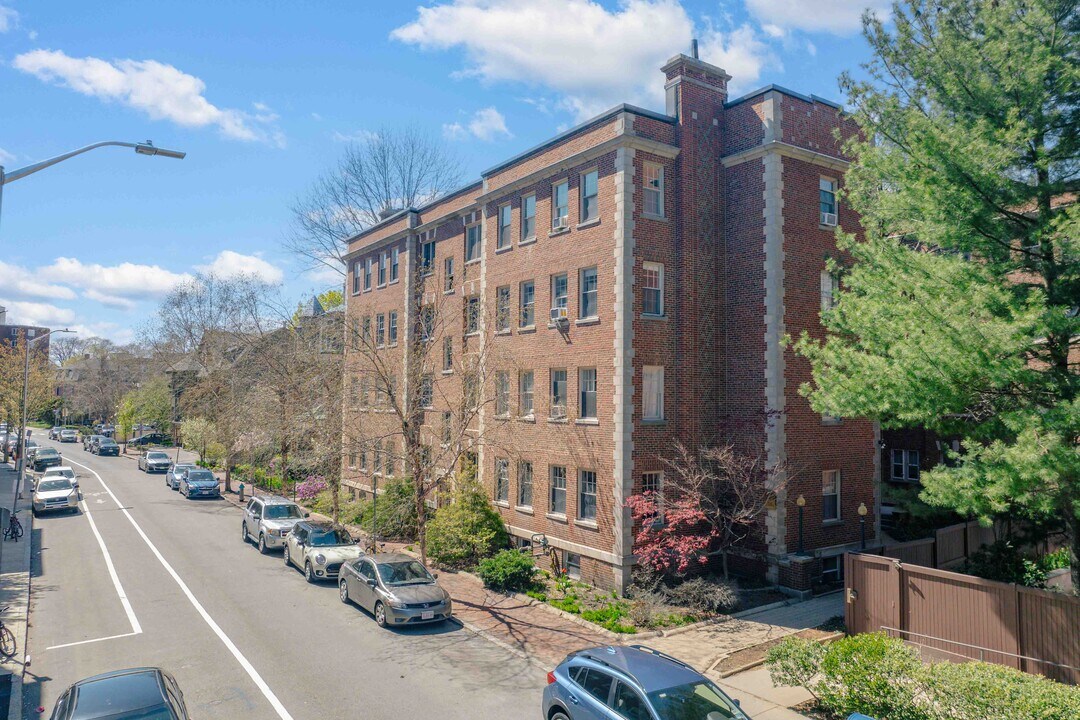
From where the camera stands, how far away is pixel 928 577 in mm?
14633

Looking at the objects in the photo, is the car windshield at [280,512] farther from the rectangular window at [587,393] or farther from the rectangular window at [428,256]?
the rectangular window at [587,393]

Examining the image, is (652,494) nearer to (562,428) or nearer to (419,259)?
(562,428)

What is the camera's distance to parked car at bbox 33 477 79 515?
3344cm

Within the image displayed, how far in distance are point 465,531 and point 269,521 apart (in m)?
8.88

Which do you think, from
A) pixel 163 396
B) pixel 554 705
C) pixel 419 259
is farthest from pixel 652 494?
pixel 163 396

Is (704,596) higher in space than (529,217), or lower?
lower

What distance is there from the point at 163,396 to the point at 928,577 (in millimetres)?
72694

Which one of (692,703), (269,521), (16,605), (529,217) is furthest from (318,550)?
(692,703)

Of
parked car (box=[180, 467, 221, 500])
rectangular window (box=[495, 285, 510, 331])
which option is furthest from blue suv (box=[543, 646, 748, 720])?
parked car (box=[180, 467, 221, 500])

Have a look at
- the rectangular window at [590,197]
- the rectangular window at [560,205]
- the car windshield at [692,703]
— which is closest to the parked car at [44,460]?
the rectangular window at [560,205]

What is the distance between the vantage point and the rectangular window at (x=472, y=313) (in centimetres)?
2728

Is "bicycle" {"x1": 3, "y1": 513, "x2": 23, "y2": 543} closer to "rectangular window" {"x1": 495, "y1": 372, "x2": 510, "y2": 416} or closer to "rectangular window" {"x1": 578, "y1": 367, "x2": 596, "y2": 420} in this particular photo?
"rectangular window" {"x1": 495, "y1": 372, "x2": 510, "y2": 416}

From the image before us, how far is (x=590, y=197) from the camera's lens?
890 inches

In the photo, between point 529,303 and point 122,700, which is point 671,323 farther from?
point 122,700
